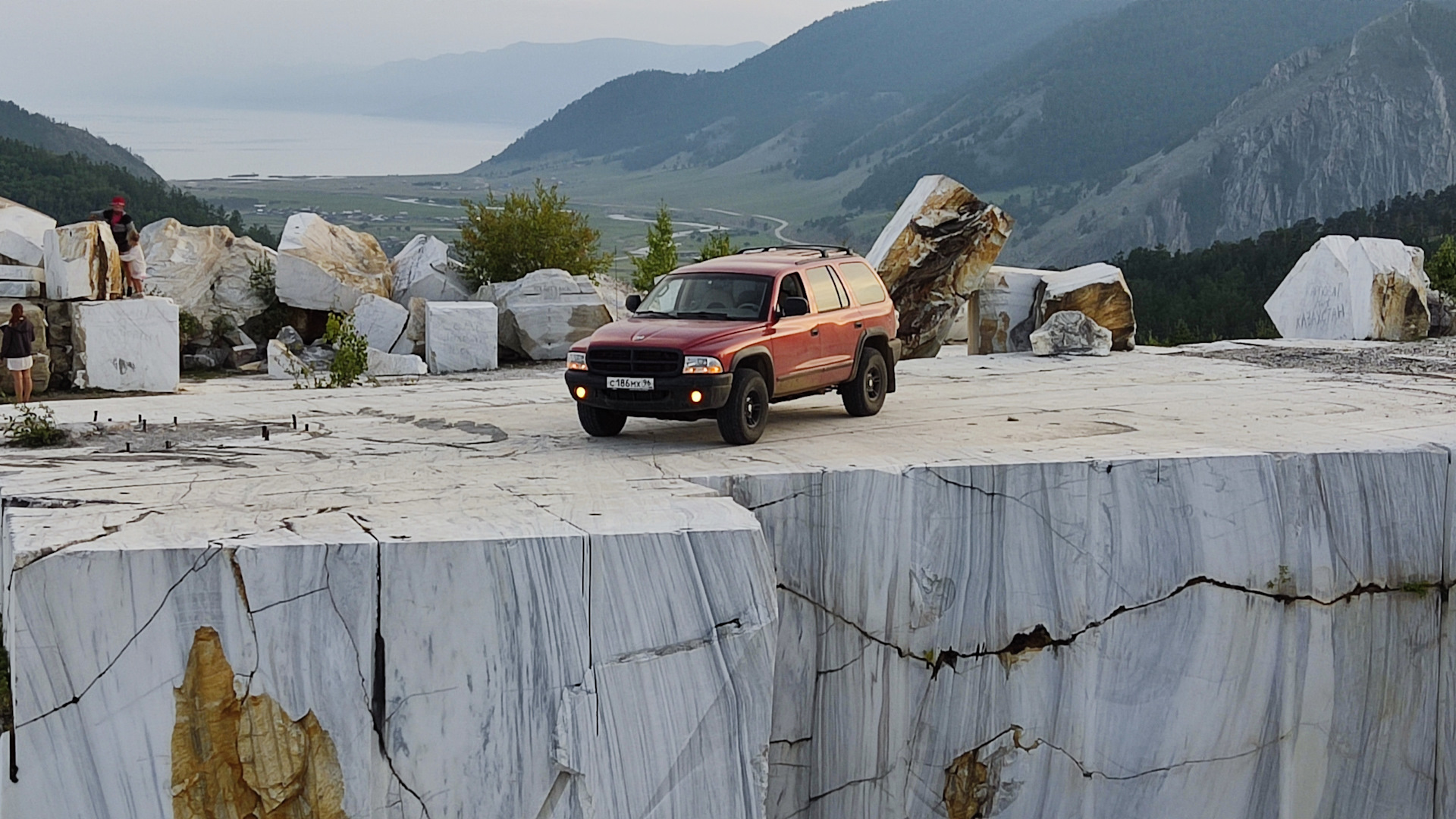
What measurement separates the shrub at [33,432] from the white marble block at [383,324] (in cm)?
Answer: 1188

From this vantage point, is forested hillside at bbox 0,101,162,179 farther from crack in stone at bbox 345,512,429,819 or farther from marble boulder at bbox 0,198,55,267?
crack in stone at bbox 345,512,429,819

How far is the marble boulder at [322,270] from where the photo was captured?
2498 cm

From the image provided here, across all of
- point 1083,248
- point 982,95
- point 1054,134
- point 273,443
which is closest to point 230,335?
point 273,443

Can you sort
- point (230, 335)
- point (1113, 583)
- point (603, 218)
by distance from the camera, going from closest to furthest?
1. point (1113, 583)
2. point (230, 335)
3. point (603, 218)

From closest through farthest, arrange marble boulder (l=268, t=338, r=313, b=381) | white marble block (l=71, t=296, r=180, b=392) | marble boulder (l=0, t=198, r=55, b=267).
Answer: white marble block (l=71, t=296, r=180, b=392) < marble boulder (l=0, t=198, r=55, b=267) < marble boulder (l=268, t=338, r=313, b=381)

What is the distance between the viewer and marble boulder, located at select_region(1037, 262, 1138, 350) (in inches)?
795

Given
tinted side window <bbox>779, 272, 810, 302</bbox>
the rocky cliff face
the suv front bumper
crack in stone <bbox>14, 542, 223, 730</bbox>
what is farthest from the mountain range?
crack in stone <bbox>14, 542, 223, 730</bbox>

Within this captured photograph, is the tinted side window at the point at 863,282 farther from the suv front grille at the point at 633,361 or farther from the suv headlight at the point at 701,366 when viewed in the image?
the suv front grille at the point at 633,361

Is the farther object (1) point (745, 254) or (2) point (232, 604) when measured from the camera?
(1) point (745, 254)

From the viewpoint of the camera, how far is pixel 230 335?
24.8 m

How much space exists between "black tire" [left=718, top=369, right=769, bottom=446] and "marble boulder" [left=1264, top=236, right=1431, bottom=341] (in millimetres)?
14904

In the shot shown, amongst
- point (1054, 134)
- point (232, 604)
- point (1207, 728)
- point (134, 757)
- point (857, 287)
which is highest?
point (1054, 134)

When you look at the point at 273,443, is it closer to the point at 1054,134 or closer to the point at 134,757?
the point at 134,757

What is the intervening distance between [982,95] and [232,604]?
190212 millimetres
